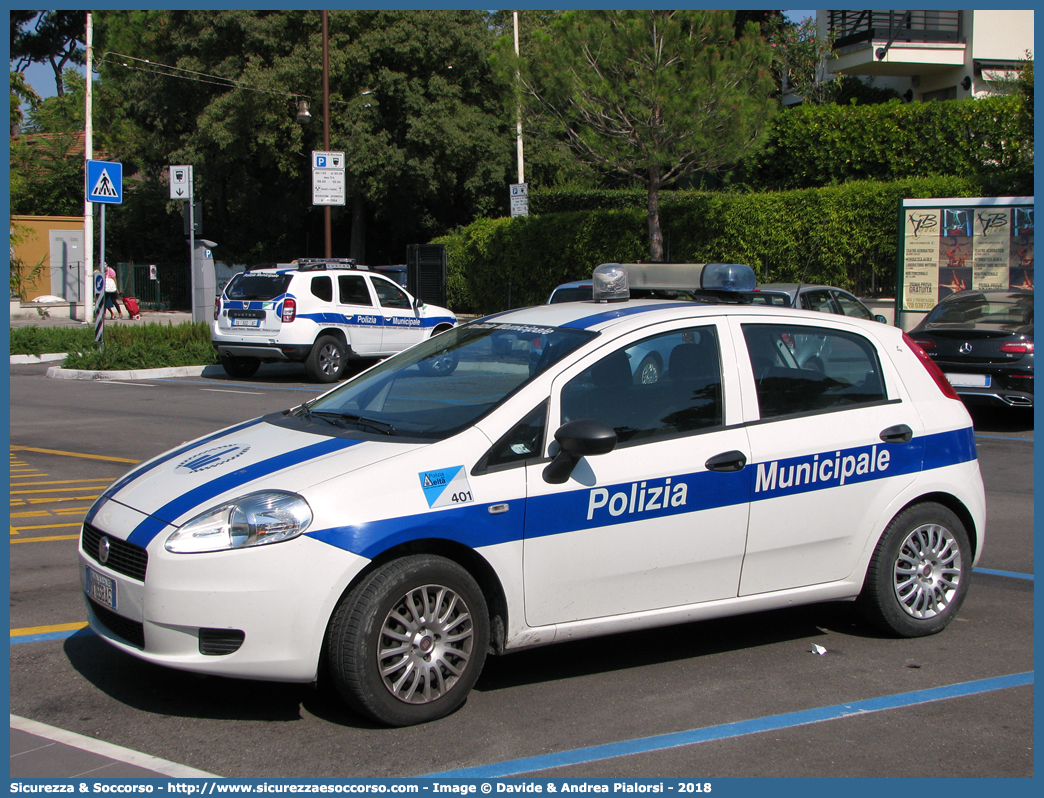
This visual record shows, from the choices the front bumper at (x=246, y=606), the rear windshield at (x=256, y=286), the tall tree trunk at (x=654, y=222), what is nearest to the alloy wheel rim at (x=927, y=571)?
the front bumper at (x=246, y=606)

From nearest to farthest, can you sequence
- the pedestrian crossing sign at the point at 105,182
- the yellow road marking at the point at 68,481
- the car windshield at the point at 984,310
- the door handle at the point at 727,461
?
the door handle at the point at 727,461 < the yellow road marking at the point at 68,481 < the car windshield at the point at 984,310 < the pedestrian crossing sign at the point at 105,182

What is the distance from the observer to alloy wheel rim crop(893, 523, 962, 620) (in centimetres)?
514

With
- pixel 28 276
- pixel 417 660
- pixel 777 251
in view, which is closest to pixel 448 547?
pixel 417 660

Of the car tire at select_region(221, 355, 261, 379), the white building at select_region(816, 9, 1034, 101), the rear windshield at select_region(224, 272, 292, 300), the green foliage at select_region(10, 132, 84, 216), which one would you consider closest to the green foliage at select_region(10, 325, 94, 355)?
the car tire at select_region(221, 355, 261, 379)

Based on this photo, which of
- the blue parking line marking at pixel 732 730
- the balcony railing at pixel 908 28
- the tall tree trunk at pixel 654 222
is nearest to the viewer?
the blue parking line marking at pixel 732 730

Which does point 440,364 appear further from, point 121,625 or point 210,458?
point 121,625

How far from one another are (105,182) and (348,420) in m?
16.7

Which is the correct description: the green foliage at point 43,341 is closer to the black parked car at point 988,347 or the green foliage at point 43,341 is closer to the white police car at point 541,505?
the black parked car at point 988,347

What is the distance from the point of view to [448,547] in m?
4.14

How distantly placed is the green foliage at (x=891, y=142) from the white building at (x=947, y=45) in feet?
13.1

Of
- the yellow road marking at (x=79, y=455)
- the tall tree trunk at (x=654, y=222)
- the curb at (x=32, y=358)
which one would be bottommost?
the yellow road marking at (x=79, y=455)

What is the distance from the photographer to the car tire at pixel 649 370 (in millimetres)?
4691

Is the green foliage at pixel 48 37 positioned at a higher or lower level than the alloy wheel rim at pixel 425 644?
higher

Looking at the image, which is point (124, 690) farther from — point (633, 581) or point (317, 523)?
point (633, 581)
